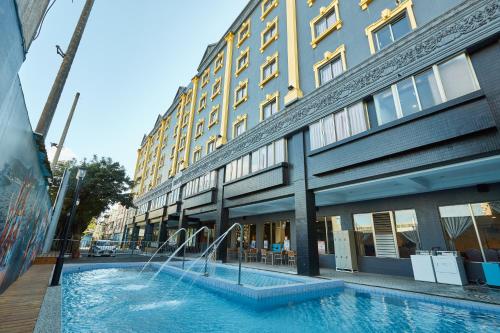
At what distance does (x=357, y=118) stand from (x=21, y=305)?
11747 millimetres

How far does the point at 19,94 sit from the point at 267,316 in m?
6.64

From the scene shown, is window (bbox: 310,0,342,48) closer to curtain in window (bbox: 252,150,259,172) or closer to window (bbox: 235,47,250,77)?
window (bbox: 235,47,250,77)

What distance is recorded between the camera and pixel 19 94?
3.35 meters

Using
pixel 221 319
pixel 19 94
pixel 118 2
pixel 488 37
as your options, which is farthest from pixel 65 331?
pixel 488 37

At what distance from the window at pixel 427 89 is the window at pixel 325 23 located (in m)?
5.43

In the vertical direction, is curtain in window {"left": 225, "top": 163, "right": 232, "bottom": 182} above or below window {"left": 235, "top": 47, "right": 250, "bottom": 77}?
below

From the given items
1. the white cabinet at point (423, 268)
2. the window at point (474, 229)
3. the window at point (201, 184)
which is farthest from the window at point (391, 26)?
the window at point (201, 184)

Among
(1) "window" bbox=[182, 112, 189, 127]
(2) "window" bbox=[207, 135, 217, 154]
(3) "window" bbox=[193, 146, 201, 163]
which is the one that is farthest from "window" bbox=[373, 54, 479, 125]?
(1) "window" bbox=[182, 112, 189, 127]

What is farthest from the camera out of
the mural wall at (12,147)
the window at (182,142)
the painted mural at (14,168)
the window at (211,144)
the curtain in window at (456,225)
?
the window at (182,142)

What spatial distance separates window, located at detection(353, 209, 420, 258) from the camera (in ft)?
36.7

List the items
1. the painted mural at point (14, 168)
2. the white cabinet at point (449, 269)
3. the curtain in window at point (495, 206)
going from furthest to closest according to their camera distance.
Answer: the curtain in window at point (495, 206) → the white cabinet at point (449, 269) → the painted mural at point (14, 168)

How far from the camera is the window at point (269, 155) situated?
13293mm

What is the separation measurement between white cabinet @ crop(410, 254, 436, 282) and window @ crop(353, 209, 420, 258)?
124 cm

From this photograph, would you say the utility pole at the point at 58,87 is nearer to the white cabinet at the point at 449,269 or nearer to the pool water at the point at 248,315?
the pool water at the point at 248,315
